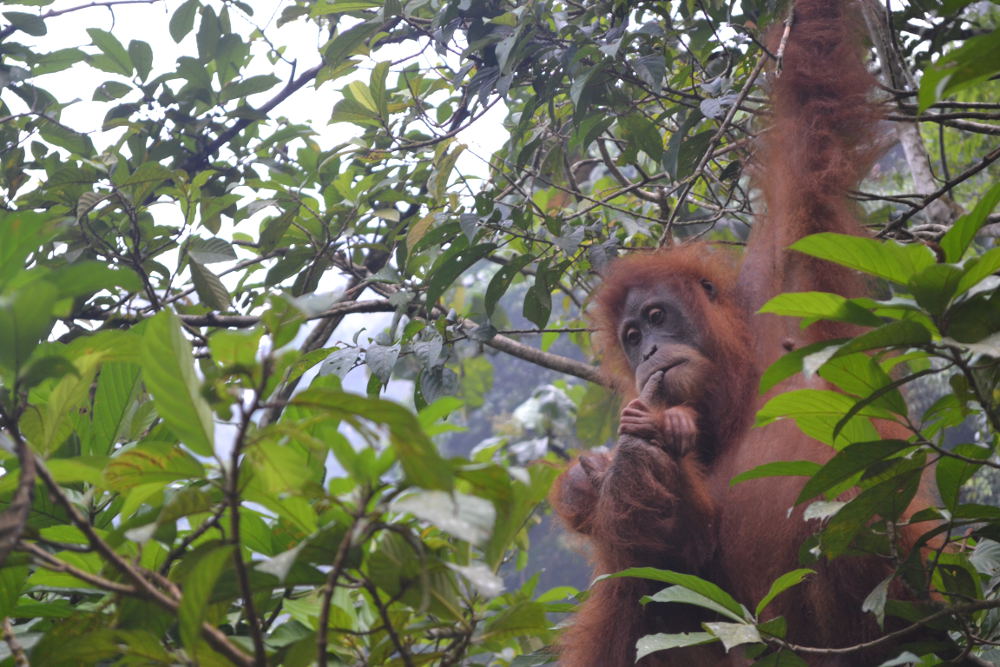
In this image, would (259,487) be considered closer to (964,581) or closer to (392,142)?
(964,581)

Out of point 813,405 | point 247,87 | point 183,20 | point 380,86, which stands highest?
point 183,20

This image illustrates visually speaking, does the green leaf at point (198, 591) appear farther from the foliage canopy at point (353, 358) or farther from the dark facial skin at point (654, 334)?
the dark facial skin at point (654, 334)

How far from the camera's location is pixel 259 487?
3.82 feet

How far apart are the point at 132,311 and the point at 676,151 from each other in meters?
2.27

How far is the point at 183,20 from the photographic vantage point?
146 inches

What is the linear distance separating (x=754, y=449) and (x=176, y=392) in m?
1.81

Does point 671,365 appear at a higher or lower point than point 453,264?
lower

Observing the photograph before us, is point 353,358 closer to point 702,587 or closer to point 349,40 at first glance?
point 349,40

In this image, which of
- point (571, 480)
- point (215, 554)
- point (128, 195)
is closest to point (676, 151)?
point (571, 480)

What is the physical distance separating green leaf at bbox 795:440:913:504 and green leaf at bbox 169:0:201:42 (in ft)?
10.7

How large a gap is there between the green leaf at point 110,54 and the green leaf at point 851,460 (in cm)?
323

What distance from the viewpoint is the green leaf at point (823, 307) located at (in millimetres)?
1486

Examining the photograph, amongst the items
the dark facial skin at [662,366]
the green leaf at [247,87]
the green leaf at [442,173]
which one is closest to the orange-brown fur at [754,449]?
the dark facial skin at [662,366]

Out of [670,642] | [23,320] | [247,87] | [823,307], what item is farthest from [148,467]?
[247,87]
